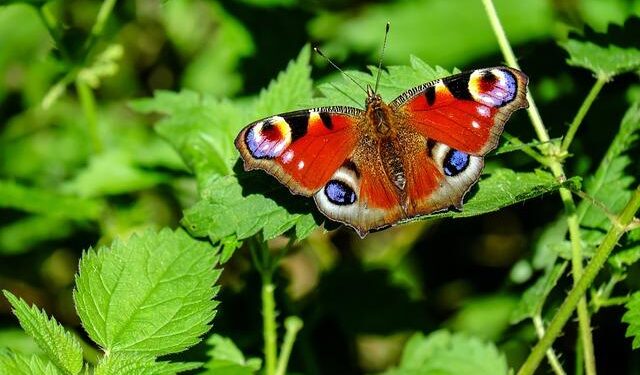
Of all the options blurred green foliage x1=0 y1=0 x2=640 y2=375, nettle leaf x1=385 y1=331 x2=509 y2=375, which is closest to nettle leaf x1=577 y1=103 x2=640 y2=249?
blurred green foliage x1=0 y1=0 x2=640 y2=375

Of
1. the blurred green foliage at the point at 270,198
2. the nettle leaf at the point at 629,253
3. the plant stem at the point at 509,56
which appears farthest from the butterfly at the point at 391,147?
the nettle leaf at the point at 629,253

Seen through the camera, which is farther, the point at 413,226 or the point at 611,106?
the point at 413,226

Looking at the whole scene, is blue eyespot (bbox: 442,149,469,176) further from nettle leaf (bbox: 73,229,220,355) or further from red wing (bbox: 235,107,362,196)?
nettle leaf (bbox: 73,229,220,355)

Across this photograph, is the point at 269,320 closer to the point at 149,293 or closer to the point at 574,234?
A: the point at 149,293

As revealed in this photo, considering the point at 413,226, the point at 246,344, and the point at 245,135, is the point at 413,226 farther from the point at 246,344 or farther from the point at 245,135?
the point at 245,135

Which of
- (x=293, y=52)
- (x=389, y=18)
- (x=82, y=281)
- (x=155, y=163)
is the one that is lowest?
(x=82, y=281)

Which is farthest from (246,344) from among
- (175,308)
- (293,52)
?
(293,52)
